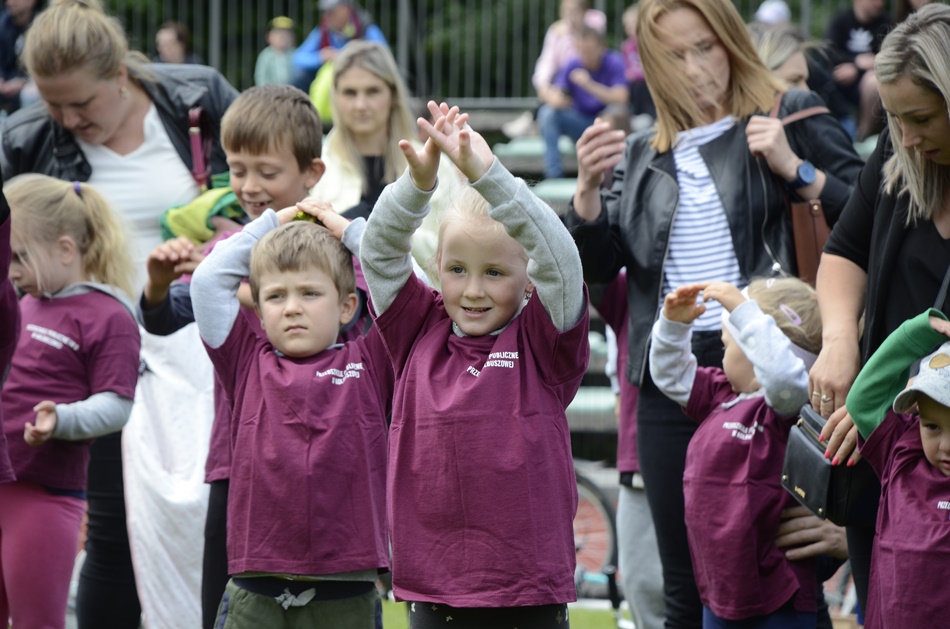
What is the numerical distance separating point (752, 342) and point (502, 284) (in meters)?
1.00

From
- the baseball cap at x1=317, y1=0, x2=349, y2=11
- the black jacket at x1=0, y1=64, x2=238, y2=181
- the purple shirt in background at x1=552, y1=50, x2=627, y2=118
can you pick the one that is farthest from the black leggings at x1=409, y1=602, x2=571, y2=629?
the baseball cap at x1=317, y1=0, x2=349, y2=11

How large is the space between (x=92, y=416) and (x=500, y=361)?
173 centimetres

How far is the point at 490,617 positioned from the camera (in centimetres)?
316

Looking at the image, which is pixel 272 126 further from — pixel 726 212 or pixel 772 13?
pixel 772 13

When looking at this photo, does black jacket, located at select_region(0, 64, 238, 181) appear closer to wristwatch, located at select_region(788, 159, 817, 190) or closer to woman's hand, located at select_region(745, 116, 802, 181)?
woman's hand, located at select_region(745, 116, 802, 181)

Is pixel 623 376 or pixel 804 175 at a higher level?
pixel 804 175

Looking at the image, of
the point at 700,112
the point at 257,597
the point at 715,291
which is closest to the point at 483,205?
the point at 715,291

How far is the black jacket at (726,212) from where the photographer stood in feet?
14.3

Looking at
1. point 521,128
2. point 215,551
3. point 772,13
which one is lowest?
point 215,551

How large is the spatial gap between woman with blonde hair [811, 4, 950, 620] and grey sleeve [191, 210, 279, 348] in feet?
5.17

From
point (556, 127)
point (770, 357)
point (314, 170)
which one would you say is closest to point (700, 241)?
point (770, 357)

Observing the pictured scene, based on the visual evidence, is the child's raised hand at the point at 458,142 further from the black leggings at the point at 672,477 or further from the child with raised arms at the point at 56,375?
the child with raised arms at the point at 56,375

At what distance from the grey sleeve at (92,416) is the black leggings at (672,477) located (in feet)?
5.57

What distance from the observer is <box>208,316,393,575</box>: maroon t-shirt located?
349 cm
